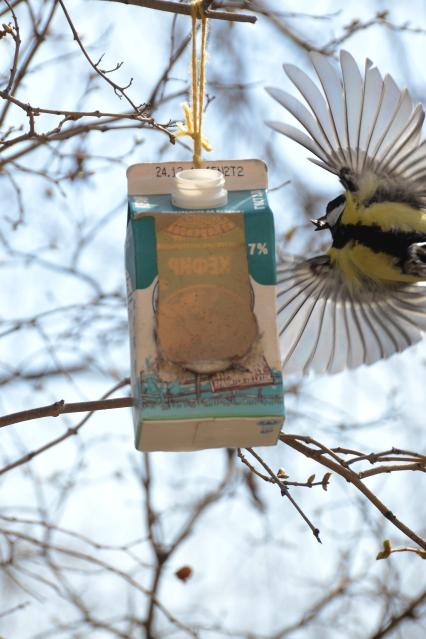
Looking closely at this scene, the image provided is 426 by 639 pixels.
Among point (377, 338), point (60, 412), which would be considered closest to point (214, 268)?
point (60, 412)

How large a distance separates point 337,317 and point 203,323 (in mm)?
1642

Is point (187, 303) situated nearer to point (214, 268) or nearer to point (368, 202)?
point (214, 268)

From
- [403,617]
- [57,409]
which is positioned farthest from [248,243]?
[403,617]

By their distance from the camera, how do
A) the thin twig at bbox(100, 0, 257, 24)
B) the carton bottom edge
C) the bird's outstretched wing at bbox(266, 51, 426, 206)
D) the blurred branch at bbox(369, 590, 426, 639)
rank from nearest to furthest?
the carton bottom edge, the thin twig at bbox(100, 0, 257, 24), the bird's outstretched wing at bbox(266, 51, 426, 206), the blurred branch at bbox(369, 590, 426, 639)

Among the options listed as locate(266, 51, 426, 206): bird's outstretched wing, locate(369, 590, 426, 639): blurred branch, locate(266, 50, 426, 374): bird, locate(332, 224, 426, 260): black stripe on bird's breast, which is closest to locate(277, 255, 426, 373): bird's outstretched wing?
locate(266, 50, 426, 374): bird

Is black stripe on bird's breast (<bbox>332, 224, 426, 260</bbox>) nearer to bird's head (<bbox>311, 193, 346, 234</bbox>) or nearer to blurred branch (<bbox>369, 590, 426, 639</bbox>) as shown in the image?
bird's head (<bbox>311, 193, 346, 234</bbox>)

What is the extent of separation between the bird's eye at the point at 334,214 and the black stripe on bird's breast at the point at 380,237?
1.4 inches

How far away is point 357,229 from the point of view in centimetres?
293

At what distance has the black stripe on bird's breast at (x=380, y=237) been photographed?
114 inches

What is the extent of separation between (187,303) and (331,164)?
134 centimetres

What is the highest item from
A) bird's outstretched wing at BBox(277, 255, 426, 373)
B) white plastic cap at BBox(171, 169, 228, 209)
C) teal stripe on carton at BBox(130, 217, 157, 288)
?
white plastic cap at BBox(171, 169, 228, 209)

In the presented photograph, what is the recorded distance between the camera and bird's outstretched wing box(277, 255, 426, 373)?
121 inches

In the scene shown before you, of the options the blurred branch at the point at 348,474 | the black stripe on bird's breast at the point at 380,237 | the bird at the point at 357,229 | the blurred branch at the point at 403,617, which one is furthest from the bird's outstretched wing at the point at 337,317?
the blurred branch at the point at 348,474

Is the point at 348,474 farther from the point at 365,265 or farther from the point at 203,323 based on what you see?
the point at 365,265
